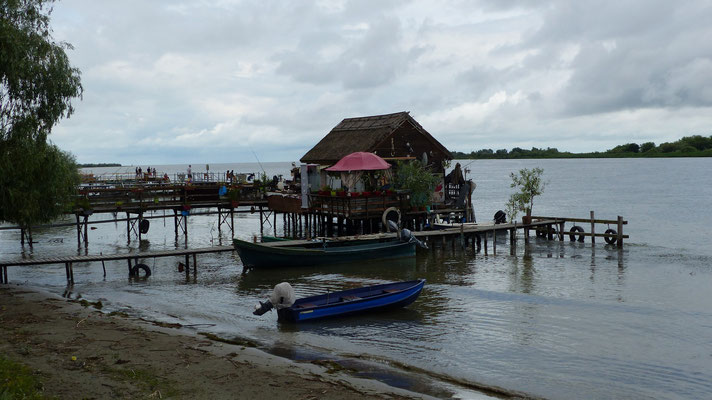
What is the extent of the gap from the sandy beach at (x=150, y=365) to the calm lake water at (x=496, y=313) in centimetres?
165

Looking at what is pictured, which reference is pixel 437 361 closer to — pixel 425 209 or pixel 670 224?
pixel 425 209

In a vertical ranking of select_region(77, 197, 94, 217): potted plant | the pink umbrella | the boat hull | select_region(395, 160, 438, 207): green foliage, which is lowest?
the boat hull

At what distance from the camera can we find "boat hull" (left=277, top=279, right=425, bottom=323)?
20328mm

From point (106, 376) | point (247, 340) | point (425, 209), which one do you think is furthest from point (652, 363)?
point (425, 209)

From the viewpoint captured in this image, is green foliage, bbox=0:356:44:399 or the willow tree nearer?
green foliage, bbox=0:356:44:399

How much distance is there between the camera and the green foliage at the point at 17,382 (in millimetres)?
10281

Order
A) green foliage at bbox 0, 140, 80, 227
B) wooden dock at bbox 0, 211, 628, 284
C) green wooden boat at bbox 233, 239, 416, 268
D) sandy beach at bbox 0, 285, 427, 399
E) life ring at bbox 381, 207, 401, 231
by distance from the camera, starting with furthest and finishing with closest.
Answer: life ring at bbox 381, 207, 401, 231, wooden dock at bbox 0, 211, 628, 284, green wooden boat at bbox 233, 239, 416, 268, green foliage at bbox 0, 140, 80, 227, sandy beach at bbox 0, 285, 427, 399

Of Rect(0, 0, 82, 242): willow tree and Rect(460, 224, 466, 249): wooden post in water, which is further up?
Rect(0, 0, 82, 242): willow tree

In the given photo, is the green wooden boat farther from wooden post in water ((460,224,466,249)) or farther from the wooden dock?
wooden post in water ((460,224,466,249))

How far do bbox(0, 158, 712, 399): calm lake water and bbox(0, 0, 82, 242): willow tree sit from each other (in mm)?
5043

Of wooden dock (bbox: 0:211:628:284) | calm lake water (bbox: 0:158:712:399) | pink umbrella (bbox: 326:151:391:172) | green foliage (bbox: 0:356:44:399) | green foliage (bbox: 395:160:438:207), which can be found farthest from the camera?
green foliage (bbox: 395:160:438:207)

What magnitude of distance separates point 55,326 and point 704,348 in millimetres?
18736

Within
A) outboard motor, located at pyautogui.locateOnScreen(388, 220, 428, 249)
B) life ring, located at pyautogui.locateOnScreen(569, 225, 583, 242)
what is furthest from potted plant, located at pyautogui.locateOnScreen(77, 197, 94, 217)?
life ring, located at pyautogui.locateOnScreen(569, 225, 583, 242)

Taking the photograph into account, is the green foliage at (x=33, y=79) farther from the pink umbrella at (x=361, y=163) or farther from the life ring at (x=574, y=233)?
the life ring at (x=574, y=233)
